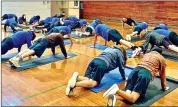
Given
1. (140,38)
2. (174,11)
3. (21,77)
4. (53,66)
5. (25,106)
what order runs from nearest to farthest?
1. (25,106)
2. (21,77)
3. (53,66)
4. (140,38)
5. (174,11)

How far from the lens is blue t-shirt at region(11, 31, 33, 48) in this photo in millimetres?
4441

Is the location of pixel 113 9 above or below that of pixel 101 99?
above

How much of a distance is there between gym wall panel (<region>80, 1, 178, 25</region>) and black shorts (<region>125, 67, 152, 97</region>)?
7388mm

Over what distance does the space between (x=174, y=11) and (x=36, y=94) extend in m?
8.08

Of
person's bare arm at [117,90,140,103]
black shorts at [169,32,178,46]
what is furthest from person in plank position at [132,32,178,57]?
person's bare arm at [117,90,140,103]

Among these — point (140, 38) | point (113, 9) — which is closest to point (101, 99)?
point (140, 38)

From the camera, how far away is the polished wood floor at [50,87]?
8.54 ft

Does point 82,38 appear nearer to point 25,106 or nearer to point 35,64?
point 35,64

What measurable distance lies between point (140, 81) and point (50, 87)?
1305 mm

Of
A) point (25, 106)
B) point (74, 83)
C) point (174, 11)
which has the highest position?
point (174, 11)

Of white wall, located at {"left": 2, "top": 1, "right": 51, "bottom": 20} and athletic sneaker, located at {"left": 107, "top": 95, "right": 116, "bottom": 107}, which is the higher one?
white wall, located at {"left": 2, "top": 1, "right": 51, "bottom": 20}

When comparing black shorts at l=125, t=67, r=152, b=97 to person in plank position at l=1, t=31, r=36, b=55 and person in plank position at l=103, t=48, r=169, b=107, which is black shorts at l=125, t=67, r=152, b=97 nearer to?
person in plank position at l=103, t=48, r=169, b=107

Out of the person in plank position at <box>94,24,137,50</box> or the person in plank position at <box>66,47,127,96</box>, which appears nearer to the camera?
the person in plank position at <box>66,47,127,96</box>

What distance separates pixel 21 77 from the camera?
3463 millimetres
